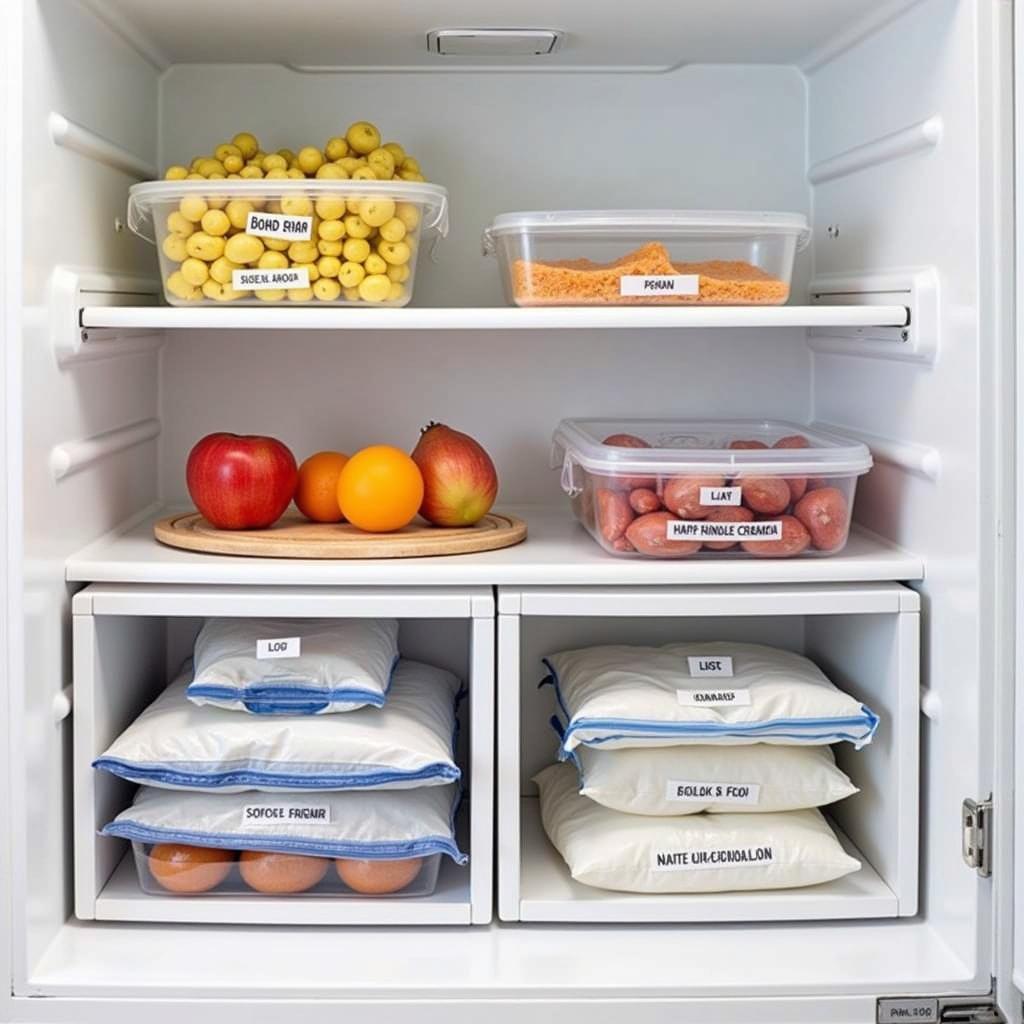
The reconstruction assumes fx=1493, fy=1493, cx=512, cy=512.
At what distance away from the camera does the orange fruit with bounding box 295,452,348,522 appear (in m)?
1.73

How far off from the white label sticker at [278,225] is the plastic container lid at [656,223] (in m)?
0.22

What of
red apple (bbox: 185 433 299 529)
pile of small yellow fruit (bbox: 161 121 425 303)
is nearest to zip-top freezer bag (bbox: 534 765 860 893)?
red apple (bbox: 185 433 299 529)

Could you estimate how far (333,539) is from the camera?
1612mm

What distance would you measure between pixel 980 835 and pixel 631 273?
0.67m

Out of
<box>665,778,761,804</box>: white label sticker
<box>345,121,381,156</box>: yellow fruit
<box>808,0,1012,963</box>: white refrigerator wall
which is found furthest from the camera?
<box>345,121,381,156</box>: yellow fruit

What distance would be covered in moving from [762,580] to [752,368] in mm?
495

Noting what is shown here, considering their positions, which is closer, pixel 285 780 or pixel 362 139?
pixel 285 780

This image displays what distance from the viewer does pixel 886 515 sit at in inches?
67.1

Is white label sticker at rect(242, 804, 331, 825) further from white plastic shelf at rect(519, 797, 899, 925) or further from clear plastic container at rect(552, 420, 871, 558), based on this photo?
clear plastic container at rect(552, 420, 871, 558)

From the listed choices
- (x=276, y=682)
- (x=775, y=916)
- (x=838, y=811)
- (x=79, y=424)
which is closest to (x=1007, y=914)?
(x=775, y=916)

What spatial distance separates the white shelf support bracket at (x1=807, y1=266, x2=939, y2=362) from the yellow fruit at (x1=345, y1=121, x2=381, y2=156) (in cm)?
58

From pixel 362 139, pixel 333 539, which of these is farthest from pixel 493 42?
pixel 333 539

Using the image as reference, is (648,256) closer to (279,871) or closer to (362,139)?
(362,139)

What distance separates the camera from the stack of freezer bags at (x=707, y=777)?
1553mm
